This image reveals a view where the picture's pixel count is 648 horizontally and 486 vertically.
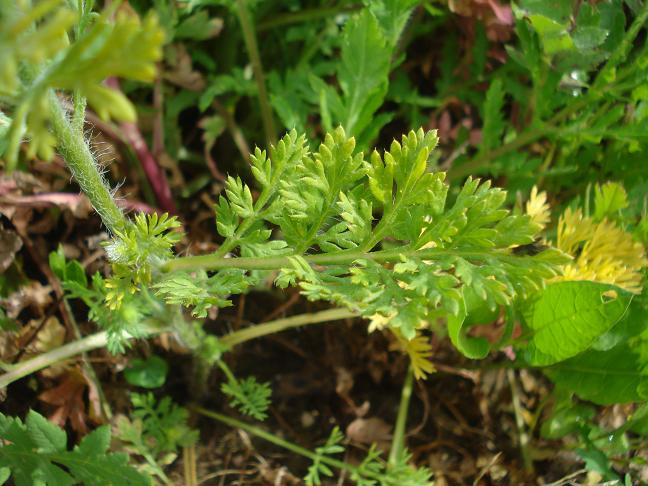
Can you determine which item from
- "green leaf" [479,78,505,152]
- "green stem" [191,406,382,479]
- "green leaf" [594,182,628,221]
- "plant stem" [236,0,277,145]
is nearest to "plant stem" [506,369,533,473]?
"green stem" [191,406,382,479]

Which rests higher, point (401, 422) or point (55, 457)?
point (55, 457)

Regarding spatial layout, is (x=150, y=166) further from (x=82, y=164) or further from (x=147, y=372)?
(x=82, y=164)

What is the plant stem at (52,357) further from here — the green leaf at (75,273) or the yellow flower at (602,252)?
the yellow flower at (602,252)

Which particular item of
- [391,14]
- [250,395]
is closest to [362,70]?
[391,14]

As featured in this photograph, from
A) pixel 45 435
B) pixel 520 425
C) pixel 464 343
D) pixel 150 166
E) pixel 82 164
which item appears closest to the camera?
pixel 82 164

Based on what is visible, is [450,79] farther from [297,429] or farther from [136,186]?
[297,429]

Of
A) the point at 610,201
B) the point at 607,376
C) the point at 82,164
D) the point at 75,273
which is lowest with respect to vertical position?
the point at 607,376
